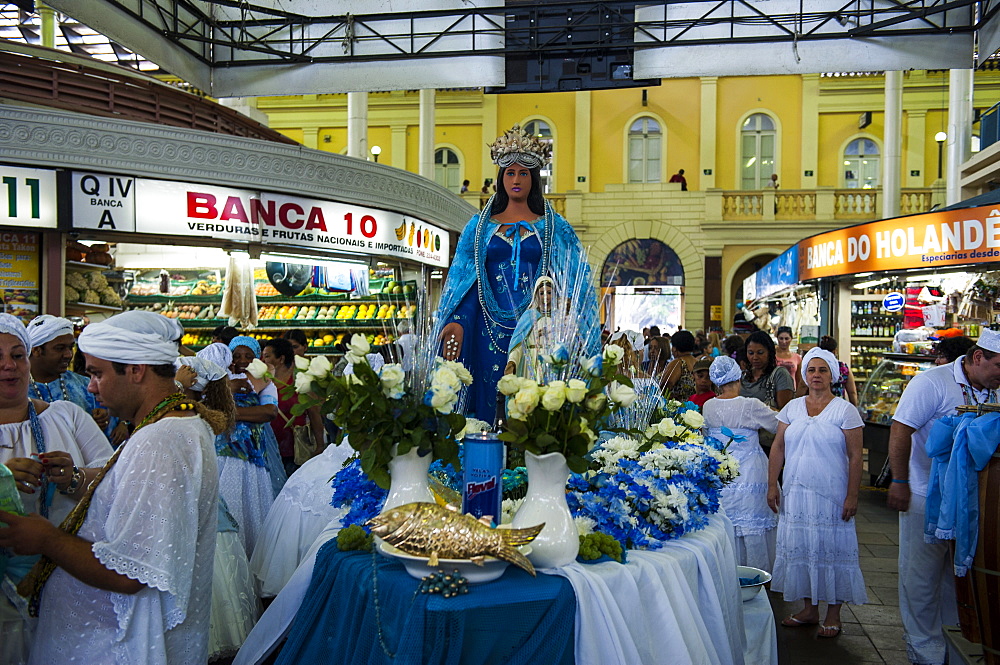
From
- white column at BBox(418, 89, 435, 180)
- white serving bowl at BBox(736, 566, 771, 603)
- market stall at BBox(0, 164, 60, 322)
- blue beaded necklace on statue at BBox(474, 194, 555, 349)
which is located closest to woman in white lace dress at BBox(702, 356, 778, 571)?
white serving bowl at BBox(736, 566, 771, 603)

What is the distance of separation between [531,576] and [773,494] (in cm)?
322

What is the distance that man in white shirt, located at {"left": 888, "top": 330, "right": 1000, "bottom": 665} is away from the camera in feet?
14.2

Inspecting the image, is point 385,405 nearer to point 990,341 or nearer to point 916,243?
point 990,341

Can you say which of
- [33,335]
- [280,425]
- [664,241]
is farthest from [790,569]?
[664,241]

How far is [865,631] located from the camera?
4.94 m

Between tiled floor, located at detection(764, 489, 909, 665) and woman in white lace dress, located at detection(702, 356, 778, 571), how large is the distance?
0.41m

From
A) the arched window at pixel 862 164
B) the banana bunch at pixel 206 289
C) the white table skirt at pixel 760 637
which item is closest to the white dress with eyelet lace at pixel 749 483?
the white table skirt at pixel 760 637

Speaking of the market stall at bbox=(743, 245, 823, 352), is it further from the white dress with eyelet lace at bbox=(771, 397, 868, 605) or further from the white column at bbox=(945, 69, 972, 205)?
the white dress with eyelet lace at bbox=(771, 397, 868, 605)

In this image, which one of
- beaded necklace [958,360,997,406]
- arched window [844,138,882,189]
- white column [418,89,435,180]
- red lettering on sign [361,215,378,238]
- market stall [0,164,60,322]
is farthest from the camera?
arched window [844,138,882,189]

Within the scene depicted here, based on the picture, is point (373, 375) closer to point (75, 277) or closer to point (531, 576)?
point (531, 576)

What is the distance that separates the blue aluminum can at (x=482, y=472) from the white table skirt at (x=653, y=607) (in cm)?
29

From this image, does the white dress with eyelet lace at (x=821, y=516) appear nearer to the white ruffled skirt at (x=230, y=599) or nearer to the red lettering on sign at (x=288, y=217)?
the white ruffled skirt at (x=230, y=599)

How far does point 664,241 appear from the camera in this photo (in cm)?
2397

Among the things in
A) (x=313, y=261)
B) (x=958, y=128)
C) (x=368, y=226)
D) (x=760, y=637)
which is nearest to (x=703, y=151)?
(x=958, y=128)
